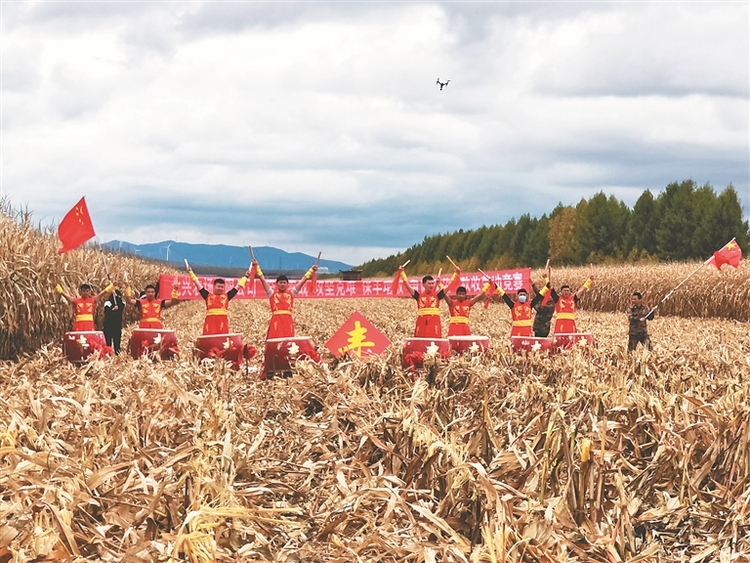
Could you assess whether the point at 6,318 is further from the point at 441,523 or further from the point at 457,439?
the point at 441,523

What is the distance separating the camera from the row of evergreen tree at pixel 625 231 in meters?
54.7

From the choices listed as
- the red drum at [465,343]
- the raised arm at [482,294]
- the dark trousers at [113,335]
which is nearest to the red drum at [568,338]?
the raised arm at [482,294]

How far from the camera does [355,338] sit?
1245 cm

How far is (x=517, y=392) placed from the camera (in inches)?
344

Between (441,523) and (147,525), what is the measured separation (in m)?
1.60

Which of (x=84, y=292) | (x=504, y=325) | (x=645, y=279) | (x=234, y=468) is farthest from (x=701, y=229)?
(x=234, y=468)

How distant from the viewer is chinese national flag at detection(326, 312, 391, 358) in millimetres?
12352

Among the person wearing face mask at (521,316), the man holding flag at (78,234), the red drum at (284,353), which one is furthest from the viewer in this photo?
the person wearing face mask at (521,316)

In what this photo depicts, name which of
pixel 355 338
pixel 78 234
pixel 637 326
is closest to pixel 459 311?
pixel 355 338

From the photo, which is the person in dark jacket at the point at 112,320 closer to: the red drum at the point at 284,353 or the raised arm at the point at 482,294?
the red drum at the point at 284,353

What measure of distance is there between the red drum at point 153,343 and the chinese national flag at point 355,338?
2886 mm

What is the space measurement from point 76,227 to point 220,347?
4801mm

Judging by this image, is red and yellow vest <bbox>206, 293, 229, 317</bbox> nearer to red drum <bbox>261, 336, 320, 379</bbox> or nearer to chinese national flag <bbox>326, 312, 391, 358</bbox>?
red drum <bbox>261, 336, 320, 379</bbox>

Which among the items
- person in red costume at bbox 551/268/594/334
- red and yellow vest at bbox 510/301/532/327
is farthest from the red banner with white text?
red and yellow vest at bbox 510/301/532/327
